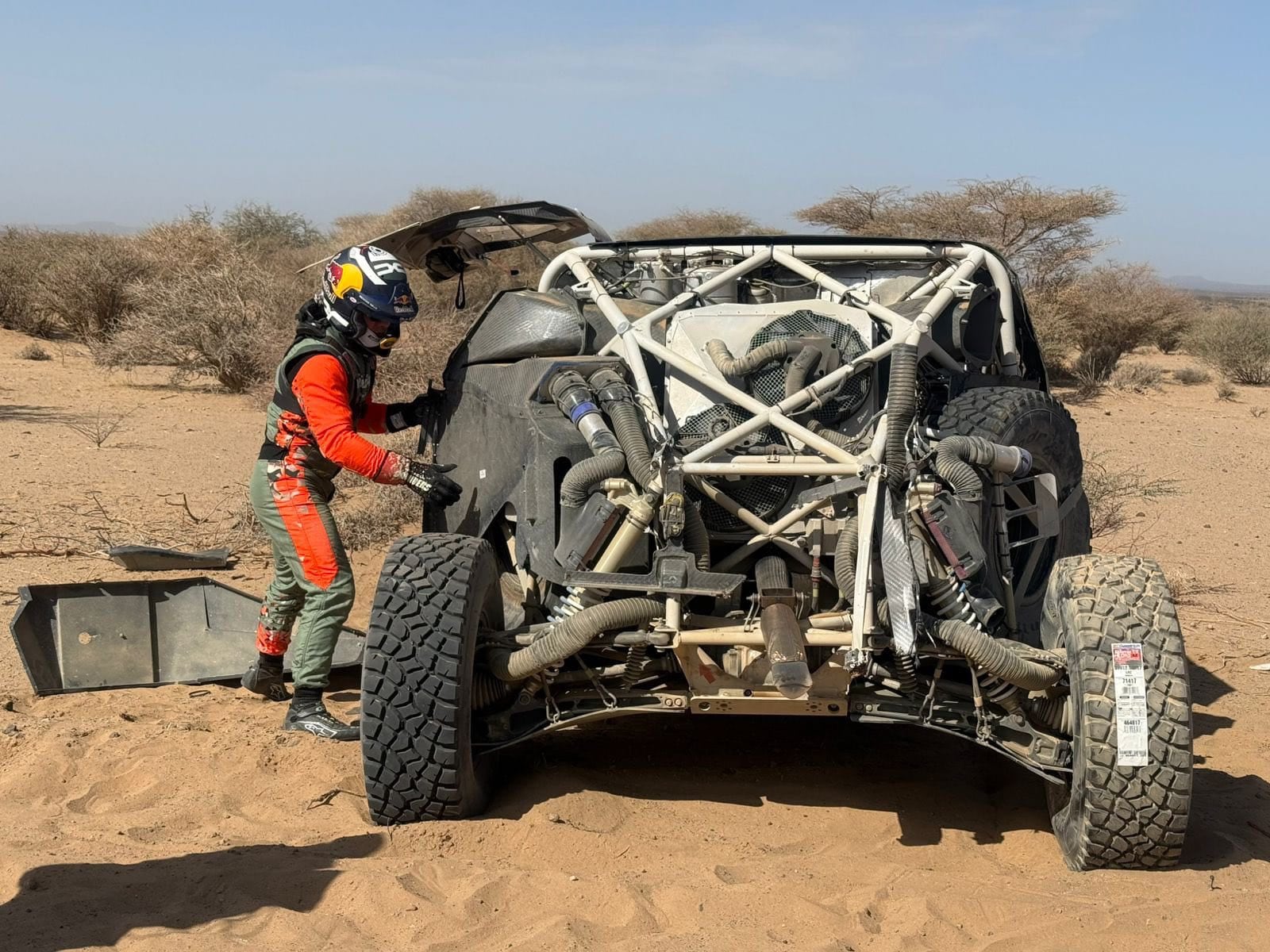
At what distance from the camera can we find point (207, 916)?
3668 mm

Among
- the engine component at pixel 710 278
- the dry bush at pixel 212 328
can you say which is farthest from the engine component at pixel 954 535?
the dry bush at pixel 212 328

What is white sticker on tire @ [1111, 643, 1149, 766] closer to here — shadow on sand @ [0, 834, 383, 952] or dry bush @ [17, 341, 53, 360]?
shadow on sand @ [0, 834, 383, 952]

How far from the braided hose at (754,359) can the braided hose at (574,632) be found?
106 centimetres

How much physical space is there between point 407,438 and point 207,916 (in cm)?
736

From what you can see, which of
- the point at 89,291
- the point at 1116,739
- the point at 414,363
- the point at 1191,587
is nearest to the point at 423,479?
A: the point at 1116,739

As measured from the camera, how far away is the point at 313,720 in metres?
5.34

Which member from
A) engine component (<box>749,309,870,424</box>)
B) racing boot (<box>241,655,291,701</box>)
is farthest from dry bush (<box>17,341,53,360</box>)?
engine component (<box>749,309,870,424</box>)

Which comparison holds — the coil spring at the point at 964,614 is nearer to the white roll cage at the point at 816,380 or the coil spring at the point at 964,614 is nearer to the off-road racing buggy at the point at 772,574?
the off-road racing buggy at the point at 772,574

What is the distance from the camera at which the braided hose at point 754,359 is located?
486 centimetres

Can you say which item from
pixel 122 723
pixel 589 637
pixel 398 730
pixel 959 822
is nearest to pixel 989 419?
pixel 959 822

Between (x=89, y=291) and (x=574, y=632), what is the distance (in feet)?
61.9

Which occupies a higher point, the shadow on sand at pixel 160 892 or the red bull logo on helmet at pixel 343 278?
the red bull logo on helmet at pixel 343 278

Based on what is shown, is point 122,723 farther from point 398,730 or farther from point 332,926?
point 332,926

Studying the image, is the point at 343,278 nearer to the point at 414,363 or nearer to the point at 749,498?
the point at 749,498
